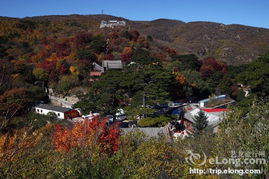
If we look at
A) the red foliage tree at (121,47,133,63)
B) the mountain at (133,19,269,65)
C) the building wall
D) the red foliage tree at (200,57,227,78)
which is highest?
the mountain at (133,19,269,65)

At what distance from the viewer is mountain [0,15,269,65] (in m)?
58.4

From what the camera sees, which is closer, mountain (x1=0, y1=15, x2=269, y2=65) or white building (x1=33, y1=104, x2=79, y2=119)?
white building (x1=33, y1=104, x2=79, y2=119)

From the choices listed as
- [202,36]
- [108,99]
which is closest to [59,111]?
[108,99]

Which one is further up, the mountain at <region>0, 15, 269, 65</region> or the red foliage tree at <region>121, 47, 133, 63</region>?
the mountain at <region>0, 15, 269, 65</region>

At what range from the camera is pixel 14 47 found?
37.7 meters

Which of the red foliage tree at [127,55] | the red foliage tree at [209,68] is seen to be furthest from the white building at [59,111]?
the red foliage tree at [209,68]

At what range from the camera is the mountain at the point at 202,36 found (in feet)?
192

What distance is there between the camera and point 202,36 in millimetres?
81625

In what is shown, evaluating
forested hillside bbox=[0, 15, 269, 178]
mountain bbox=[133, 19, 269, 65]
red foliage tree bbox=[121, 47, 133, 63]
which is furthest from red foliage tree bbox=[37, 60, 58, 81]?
mountain bbox=[133, 19, 269, 65]

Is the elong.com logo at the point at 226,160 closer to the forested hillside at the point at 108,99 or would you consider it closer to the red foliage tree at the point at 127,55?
the forested hillside at the point at 108,99

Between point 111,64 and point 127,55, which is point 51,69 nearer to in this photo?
point 111,64

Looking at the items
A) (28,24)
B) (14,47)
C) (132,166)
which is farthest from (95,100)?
(28,24)

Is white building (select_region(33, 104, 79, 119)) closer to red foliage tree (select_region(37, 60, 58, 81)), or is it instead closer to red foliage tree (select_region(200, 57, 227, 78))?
red foliage tree (select_region(37, 60, 58, 81))

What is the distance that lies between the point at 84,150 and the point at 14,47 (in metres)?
36.5
